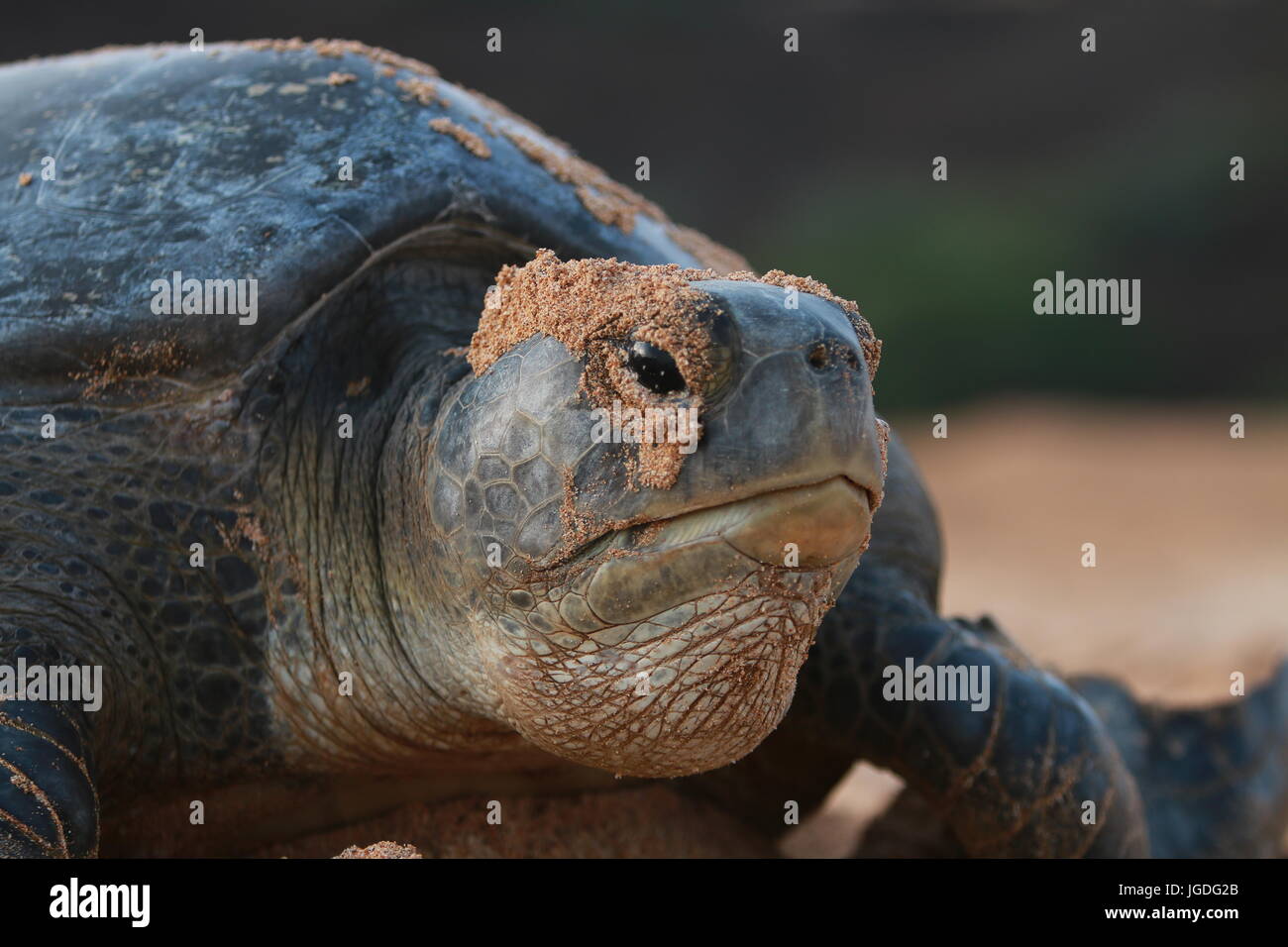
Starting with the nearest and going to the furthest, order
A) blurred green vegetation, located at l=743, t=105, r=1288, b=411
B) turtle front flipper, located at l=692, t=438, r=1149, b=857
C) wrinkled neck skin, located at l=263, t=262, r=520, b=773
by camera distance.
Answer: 1. wrinkled neck skin, located at l=263, t=262, r=520, b=773
2. turtle front flipper, located at l=692, t=438, r=1149, b=857
3. blurred green vegetation, located at l=743, t=105, r=1288, b=411

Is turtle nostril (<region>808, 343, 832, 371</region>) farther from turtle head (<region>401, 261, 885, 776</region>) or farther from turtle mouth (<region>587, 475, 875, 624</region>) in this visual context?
turtle mouth (<region>587, 475, 875, 624</region>)

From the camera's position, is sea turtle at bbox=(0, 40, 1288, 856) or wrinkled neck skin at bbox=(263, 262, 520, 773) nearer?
sea turtle at bbox=(0, 40, 1288, 856)

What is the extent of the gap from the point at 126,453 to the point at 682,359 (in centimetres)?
115

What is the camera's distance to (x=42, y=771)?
1945 millimetres

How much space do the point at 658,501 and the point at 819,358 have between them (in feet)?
0.96

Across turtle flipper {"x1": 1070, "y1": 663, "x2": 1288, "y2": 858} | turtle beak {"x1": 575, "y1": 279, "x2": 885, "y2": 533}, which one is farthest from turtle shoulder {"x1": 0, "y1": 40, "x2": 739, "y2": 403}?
turtle flipper {"x1": 1070, "y1": 663, "x2": 1288, "y2": 858}

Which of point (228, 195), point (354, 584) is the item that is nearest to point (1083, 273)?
point (228, 195)

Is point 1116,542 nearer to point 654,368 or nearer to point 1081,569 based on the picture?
point 1081,569

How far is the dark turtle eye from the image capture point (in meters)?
1.81

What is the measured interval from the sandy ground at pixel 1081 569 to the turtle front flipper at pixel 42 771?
0.57 meters

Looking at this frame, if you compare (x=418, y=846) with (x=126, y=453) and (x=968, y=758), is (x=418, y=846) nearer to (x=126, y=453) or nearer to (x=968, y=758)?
(x=126, y=453)

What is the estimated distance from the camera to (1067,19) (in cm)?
1577

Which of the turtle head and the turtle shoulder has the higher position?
the turtle shoulder
